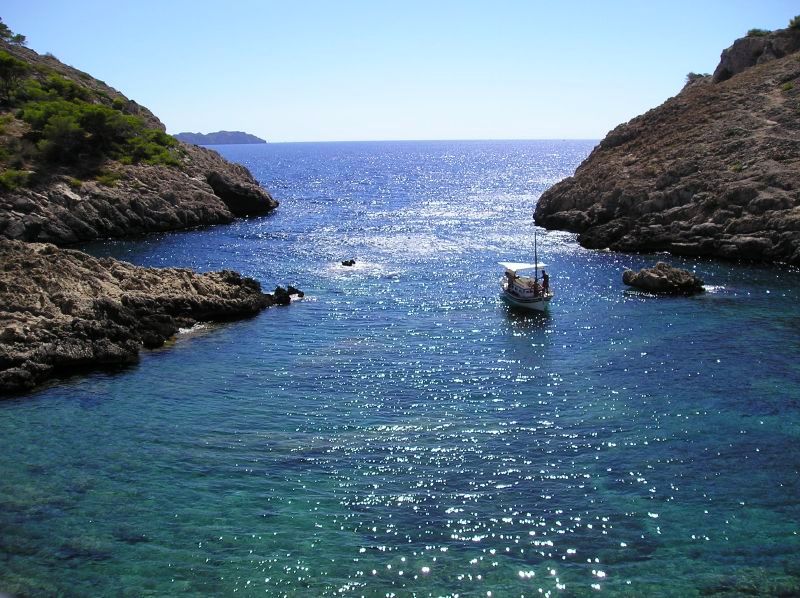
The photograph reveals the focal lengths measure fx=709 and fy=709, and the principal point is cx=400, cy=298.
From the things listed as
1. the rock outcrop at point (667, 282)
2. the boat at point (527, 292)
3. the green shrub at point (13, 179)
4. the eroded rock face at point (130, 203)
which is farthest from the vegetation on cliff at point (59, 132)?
the rock outcrop at point (667, 282)

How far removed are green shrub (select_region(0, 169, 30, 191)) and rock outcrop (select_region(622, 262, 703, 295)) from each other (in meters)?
74.6

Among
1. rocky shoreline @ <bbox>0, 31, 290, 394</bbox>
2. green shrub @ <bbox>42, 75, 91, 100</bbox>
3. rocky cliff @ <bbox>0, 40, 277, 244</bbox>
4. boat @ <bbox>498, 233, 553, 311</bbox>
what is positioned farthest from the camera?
green shrub @ <bbox>42, 75, 91, 100</bbox>

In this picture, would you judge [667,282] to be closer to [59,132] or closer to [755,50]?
[755,50]

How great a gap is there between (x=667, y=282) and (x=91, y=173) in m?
79.5

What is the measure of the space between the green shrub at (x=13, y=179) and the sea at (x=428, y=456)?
1930 inches

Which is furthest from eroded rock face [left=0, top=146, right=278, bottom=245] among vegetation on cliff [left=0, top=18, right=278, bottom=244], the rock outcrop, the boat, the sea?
the rock outcrop

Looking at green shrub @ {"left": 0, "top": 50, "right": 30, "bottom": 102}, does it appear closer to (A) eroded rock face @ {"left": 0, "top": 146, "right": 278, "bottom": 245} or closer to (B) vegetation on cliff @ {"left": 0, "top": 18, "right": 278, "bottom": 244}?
(B) vegetation on cliff @ {"left": 0, "top": 18, "right": 278, "bottom": 244}

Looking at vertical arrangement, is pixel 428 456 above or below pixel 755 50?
below

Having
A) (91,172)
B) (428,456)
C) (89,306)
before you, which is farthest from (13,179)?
(428,456)

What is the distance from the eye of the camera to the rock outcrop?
63.3 meters

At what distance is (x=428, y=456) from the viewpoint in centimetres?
3350

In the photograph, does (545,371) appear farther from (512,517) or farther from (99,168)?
(99,168)

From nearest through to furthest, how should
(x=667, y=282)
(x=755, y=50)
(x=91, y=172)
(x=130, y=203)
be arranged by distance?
(x=667, y=282)
(x=130, y=203)
(x=91, y=172)
(x=755, y=50)

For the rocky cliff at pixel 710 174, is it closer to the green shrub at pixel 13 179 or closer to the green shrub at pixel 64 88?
the green shrub at pixel 13 179
